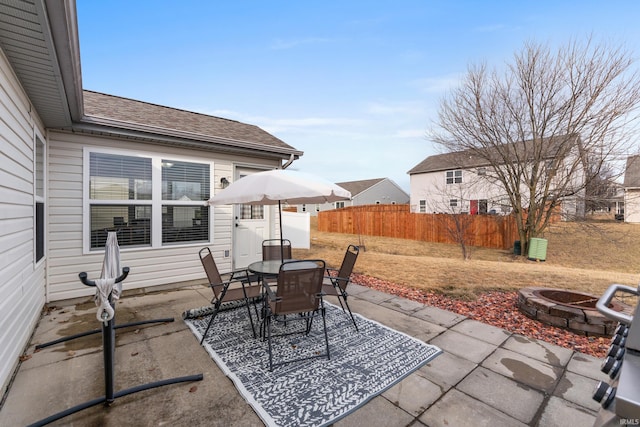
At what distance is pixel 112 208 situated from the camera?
4.93m

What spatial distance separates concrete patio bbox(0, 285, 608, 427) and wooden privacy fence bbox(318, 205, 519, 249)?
32.2 feet

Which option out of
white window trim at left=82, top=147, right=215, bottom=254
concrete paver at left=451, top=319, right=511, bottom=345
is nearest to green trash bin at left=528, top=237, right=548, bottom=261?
concrete paver at left=451, top=319, right=511, bottom=345

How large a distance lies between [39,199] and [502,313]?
22.5ft

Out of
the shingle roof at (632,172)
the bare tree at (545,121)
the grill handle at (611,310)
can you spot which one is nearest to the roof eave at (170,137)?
the grill handle at (611,310)

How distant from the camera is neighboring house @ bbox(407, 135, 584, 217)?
461 inches

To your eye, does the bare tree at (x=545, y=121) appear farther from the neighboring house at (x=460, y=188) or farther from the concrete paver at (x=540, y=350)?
the concrete paver at (x=540, y=350)

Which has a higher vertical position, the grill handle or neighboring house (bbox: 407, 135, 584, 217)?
neighboring house (bbox: 407, 135, 584, 217)

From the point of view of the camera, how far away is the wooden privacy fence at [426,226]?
13.0m

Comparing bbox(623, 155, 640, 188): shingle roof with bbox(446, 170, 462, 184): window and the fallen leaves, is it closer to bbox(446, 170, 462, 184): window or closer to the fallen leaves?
the fallen leaves

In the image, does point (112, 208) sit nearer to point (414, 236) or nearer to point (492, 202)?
point (492, 202)

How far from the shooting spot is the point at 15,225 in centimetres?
287

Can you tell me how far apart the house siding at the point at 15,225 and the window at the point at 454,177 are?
22674 millimetres

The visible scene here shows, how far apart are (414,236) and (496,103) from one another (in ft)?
26.7

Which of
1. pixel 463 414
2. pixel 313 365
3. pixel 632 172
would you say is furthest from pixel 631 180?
pixel 313 365
